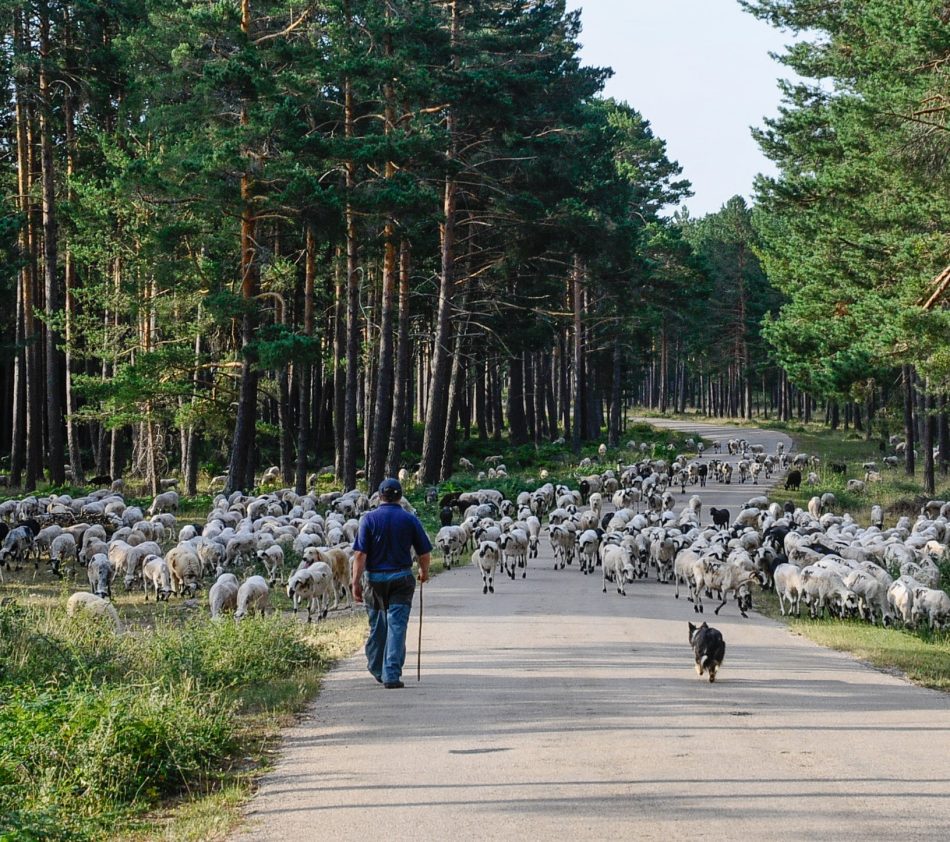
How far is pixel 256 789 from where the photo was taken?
7680 millimetres

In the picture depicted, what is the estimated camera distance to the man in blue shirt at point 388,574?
10.9m

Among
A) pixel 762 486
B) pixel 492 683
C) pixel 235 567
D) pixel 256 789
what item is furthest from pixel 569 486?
pixel 256 789

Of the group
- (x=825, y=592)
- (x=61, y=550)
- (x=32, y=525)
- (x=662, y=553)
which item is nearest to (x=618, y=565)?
(x=662, y=553)

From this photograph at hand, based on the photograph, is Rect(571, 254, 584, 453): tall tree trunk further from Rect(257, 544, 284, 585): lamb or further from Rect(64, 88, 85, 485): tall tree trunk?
Rect(257, 544, 284, 585): lamb

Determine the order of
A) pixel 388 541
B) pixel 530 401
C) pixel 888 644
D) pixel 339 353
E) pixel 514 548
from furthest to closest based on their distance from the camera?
pixel 530 401 < pixel 339 353 < pixel 514 548 < pixel 888 644 < pixel 388 541

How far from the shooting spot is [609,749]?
8.50m

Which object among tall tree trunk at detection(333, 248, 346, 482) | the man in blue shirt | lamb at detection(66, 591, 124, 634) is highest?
tall tree trunk at detection(333, 248, 346, 482)

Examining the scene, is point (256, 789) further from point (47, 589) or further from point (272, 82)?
point (272, 82)

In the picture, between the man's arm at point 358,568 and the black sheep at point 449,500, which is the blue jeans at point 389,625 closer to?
the man's arm at point 358,568

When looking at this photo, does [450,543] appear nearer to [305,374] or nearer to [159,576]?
[159,576]

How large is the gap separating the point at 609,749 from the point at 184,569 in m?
12.6

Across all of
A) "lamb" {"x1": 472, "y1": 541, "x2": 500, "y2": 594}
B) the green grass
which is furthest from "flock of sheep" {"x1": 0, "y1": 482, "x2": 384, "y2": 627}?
the green grass

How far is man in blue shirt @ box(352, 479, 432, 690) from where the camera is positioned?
35.9ft

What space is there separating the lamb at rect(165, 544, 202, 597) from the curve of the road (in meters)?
6.86
